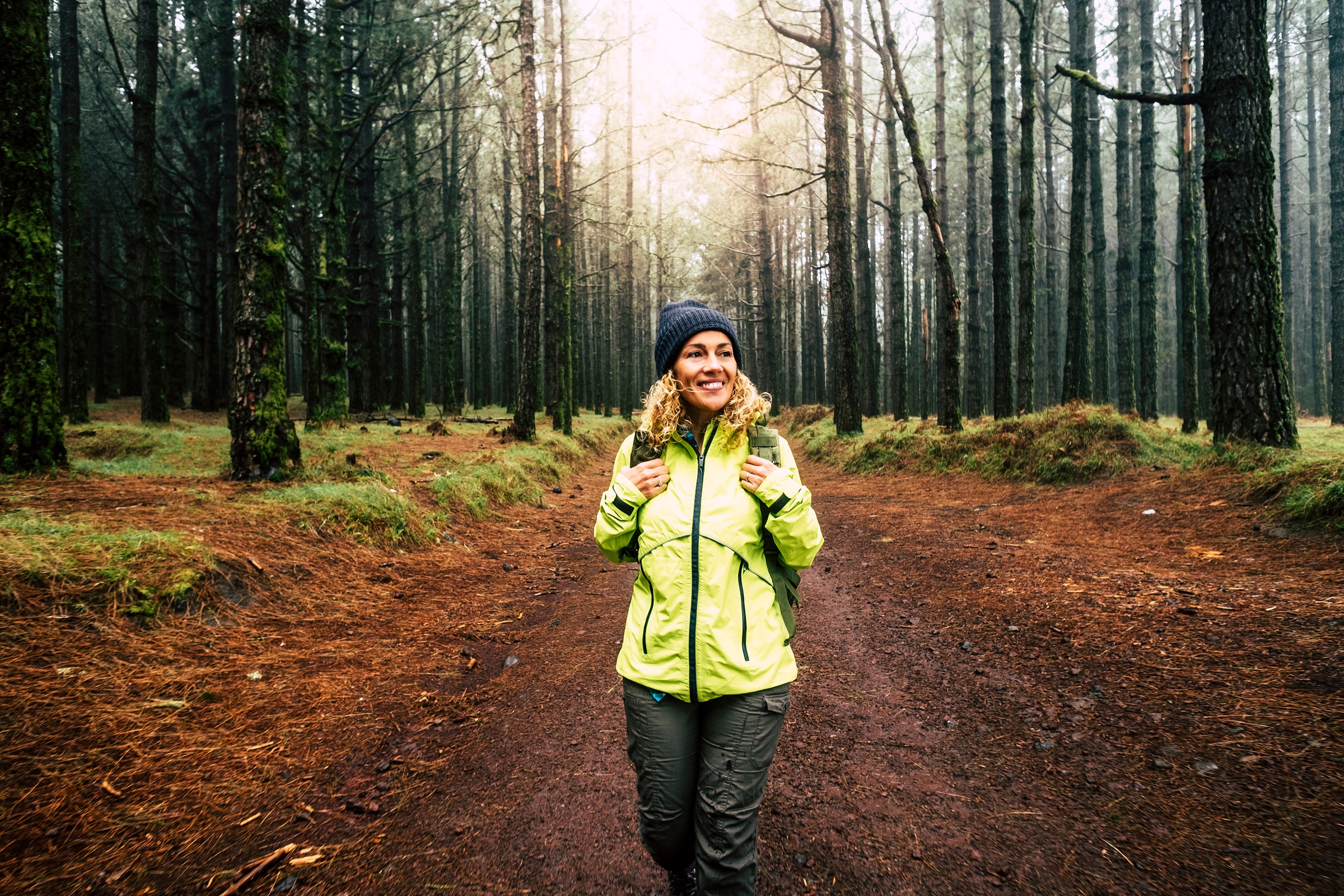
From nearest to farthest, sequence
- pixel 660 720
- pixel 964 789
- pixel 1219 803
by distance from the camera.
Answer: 1. pixel 660 720
2. pixel 1219 803
3. pixel 964 789

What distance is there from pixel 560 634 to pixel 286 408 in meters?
4.21

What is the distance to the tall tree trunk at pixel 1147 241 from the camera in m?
13.9

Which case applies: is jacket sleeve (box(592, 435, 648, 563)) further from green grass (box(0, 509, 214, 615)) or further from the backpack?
green grass (box(0, 509, 214, 615))

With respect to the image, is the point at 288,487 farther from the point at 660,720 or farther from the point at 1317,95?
the point at 1317,95

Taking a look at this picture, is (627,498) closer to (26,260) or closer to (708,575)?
(708,575)

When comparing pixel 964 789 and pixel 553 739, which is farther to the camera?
pixel 553 739

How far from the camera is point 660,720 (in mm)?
1929

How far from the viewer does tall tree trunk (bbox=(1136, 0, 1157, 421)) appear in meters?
13.9

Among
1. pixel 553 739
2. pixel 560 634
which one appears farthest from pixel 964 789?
pixel 560 634

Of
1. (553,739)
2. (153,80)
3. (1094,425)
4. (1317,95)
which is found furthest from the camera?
(1317,95)

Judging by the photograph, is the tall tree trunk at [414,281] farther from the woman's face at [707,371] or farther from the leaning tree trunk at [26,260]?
the woman's face at [707,371]

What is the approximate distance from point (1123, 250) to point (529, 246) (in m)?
16.1

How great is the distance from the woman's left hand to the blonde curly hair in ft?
0.42

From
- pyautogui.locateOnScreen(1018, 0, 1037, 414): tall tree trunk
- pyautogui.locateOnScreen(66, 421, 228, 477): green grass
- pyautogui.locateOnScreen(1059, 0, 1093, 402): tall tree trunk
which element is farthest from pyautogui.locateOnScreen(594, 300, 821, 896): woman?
pyautogui.locateOnScreen(1059, 0, 1093, 402): tall tree trunk
